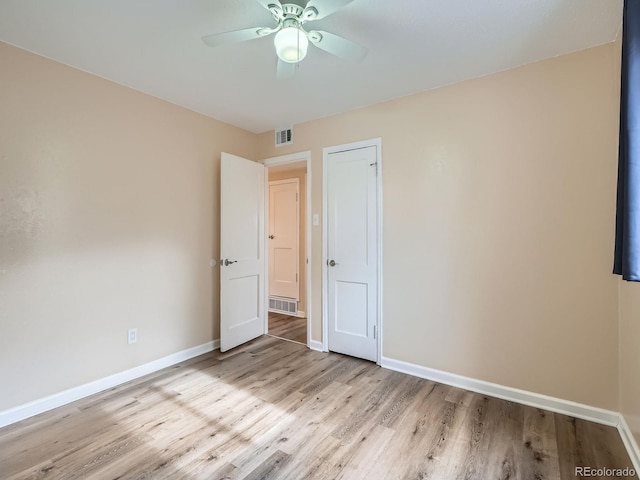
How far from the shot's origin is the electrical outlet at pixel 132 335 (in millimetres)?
2616

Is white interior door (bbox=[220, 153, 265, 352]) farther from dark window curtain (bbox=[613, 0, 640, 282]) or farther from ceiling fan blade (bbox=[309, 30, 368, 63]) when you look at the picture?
dark window curtain (bbox=[613, 0, 640, 282])

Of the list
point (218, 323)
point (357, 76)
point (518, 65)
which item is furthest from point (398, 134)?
point (218, 323)

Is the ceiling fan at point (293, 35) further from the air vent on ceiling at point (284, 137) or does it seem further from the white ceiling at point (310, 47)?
the air vent on ceiling at point (284, 137)

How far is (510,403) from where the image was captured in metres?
2.23

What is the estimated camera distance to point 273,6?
1.50m

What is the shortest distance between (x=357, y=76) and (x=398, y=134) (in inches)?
25.9

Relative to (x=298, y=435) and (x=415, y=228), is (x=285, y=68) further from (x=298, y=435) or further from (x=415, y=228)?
(x=298, y=435)

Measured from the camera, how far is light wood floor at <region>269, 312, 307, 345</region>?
374cm

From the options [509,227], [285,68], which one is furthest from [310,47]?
[509,227]

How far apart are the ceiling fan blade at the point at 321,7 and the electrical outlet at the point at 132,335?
2.69 meters

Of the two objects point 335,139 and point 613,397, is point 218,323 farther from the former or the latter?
point 613,397

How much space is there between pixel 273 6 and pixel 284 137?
207 centimetres

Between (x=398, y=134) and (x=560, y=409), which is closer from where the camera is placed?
(x=560, y=409)

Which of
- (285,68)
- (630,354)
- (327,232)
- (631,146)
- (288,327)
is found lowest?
(288,327)
